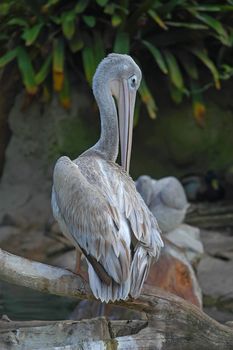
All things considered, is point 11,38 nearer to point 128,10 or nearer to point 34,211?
point 128,10

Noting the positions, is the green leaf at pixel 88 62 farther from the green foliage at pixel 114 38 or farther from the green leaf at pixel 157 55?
the green leaf at pixel 157 55

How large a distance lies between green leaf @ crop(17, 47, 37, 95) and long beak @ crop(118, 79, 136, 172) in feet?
16.7

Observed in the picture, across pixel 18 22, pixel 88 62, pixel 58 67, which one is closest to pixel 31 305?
pixel 58 67

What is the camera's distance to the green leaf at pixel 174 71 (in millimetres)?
11812

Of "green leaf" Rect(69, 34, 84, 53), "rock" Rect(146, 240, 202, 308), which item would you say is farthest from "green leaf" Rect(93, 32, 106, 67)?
"rock" Rect(146, 240, 202, 308)

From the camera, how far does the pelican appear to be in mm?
4953

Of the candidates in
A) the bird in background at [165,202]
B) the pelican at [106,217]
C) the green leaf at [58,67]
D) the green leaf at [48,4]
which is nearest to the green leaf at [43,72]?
the green leaf at [58,67]

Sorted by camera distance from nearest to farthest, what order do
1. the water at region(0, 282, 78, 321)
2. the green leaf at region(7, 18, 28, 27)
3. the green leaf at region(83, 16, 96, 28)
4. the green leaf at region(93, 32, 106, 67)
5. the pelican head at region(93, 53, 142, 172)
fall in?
the pelican head at region(93, 53, 142, 172) → the water at region(0, 282, 78, 321) → the green leaf at region(83, 16, 96, 28) → the green leaf at region(93, 32, 106, 67) → the green leaf at region(7, 18, 28, 27)

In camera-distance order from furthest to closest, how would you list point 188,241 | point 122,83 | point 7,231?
point 7,231
point 188,241
point 122,83

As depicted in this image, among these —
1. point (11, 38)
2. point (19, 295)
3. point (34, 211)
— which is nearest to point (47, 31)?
point (11, 38)

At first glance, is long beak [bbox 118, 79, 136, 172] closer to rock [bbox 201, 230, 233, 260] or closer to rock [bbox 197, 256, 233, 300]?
rock [bbox 197, 256, 233, 300]

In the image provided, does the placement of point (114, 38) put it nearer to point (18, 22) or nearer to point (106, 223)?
point (18, 22)

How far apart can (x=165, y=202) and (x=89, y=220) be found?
14.0ft

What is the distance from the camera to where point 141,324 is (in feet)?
16.5
